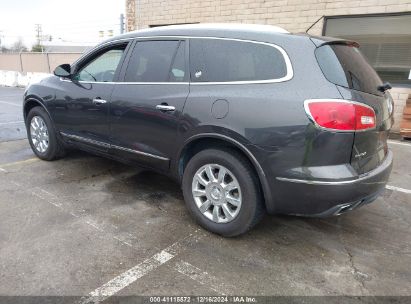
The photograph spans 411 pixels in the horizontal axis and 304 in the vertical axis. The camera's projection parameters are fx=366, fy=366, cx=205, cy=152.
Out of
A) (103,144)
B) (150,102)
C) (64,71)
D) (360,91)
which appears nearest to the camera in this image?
(360,91)

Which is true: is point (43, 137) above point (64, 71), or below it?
below

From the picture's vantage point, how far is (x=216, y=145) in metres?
3.23

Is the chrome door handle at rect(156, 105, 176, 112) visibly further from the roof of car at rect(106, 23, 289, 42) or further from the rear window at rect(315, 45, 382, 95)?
the rear window at rect(315, 45, 382, 95)

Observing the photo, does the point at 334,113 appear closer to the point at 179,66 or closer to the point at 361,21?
the point at 179,66

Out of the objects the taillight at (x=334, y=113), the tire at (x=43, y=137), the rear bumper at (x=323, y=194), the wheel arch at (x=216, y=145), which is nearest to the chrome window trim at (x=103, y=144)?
the wheel arch at (x=216, y=145)

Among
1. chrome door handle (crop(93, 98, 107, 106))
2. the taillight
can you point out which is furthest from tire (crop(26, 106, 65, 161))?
the taillight

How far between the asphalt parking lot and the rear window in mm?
1400

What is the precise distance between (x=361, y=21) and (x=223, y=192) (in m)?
7.09

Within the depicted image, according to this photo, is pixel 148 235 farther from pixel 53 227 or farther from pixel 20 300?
pixel 20 300

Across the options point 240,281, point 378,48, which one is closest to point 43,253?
point 240,281

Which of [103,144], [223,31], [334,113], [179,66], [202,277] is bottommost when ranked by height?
[202,277]

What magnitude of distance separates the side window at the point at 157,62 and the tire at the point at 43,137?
168 cm

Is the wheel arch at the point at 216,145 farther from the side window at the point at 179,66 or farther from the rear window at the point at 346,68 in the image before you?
the rear window at the point at 346,68

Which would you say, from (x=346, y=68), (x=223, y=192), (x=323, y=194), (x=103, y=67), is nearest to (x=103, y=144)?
(x=103, y=67)
